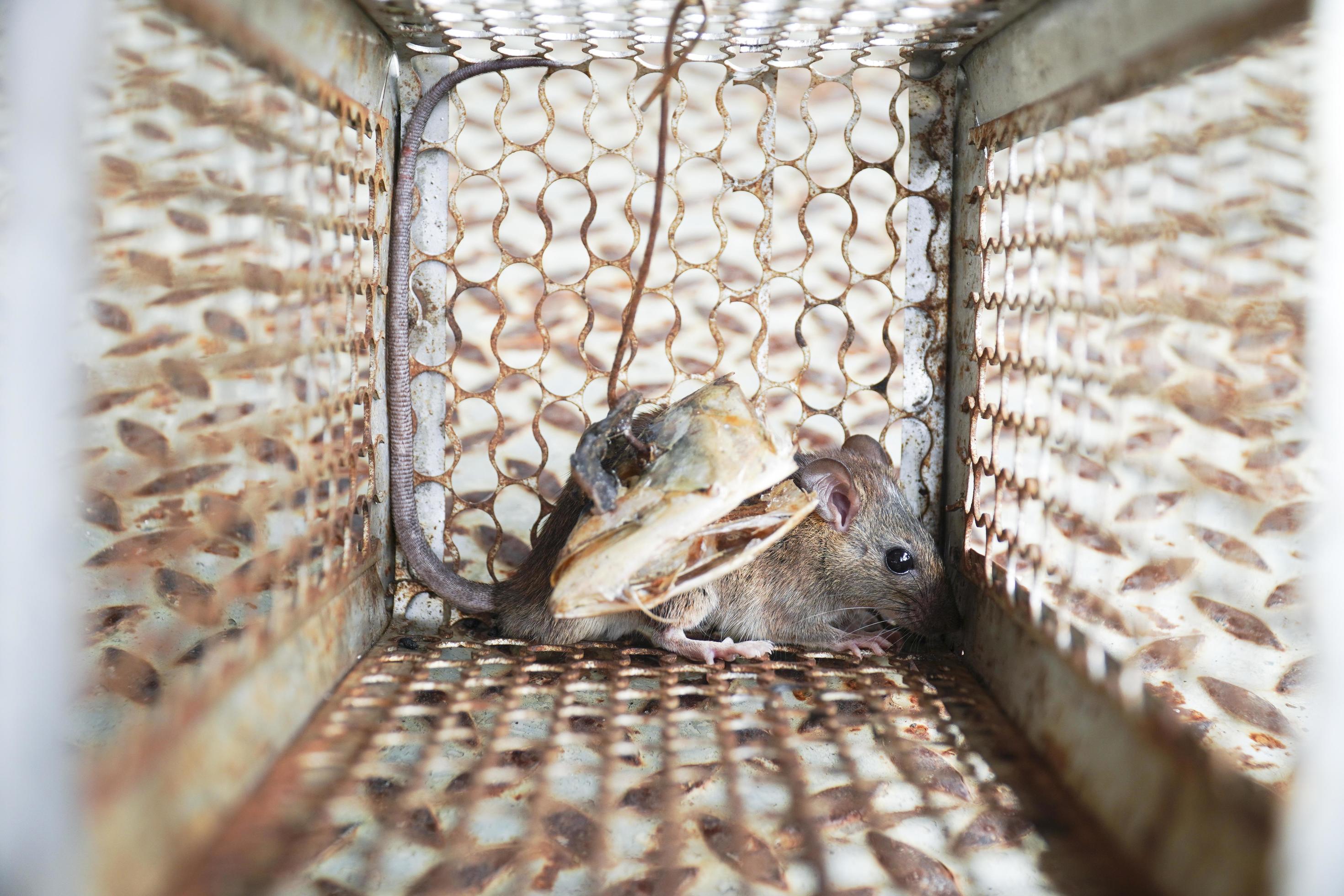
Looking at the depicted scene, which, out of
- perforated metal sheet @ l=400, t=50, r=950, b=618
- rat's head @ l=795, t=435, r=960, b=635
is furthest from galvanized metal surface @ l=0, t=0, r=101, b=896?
rat's head @ l=795, t=435, r=960, b=635

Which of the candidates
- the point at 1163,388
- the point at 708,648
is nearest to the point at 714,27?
the point at 1163,388

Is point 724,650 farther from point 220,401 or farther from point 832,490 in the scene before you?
point 220,401

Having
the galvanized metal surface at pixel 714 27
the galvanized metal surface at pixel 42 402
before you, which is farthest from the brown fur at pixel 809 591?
the galvanized metal surface at pixel 42 402

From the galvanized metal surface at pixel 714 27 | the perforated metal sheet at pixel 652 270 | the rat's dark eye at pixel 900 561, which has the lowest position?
the rat's dark eye at pixel 900 561

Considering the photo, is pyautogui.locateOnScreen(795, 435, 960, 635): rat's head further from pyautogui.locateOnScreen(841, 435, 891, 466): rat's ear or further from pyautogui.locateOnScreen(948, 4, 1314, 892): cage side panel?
pyautogui.locateOnScreen(948, 4, 1314, 892): cage side panel

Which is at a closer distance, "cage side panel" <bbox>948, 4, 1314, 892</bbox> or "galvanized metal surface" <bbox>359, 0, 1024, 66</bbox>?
"cage side panel" <bbox>948, 4, 1314, 892</bbox>

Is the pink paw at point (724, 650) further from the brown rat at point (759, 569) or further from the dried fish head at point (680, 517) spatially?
the dried fish head at point (680, 517)

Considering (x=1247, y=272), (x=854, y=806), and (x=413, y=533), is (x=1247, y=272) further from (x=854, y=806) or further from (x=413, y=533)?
(x=413, y=533)

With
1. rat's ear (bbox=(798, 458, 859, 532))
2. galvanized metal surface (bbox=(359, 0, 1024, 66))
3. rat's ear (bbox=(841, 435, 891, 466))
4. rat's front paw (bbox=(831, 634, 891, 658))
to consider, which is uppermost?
galvanized metal surface (bbox=(359, 0, 1024, 66))
